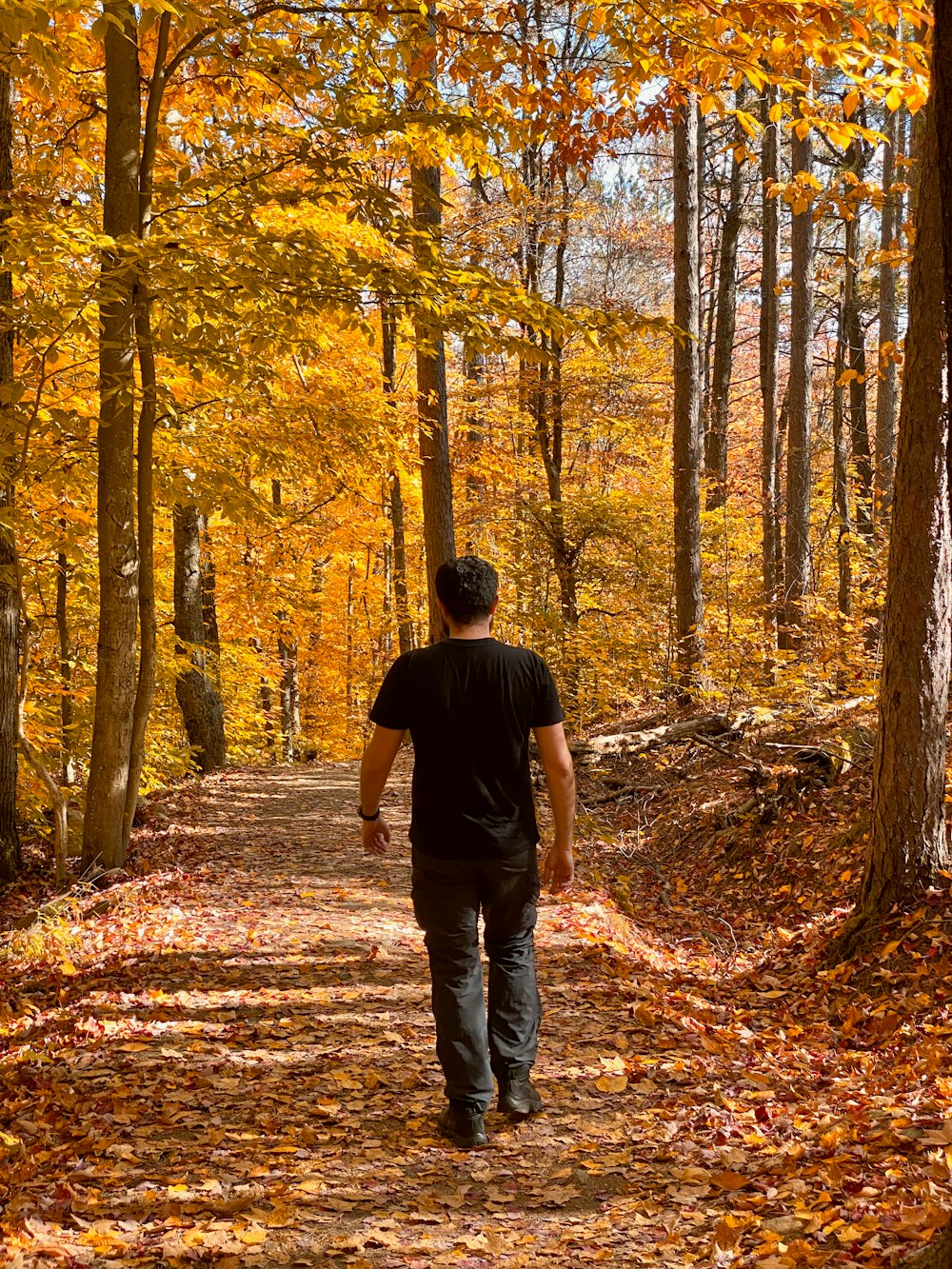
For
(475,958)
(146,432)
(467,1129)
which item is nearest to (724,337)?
(146,432)

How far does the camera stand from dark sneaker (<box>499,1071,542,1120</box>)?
4.00 m

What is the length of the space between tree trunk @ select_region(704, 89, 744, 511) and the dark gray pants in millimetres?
14870

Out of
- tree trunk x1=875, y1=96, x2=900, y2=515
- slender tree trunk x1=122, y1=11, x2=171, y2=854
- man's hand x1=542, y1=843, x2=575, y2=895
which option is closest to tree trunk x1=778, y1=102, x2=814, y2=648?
tree trunk x1=875, y1=96, x2=900, y2=515

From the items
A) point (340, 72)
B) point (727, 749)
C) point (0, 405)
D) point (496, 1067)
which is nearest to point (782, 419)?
point (727, 749)

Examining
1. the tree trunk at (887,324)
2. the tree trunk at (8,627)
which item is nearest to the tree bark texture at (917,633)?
the tree trunk at (8,627)

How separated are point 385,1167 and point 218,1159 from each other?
2.18 feet

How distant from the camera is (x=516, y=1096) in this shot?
401cm

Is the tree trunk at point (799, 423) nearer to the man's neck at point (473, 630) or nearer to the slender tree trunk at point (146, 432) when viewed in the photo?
the slender tree trunk at point (146, 432)

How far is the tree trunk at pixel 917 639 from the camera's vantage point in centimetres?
512

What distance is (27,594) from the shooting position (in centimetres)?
1066

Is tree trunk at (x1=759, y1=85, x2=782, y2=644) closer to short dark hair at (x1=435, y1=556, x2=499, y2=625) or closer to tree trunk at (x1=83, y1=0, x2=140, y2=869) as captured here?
tree trunk at (x1=83, y1=0, x2=140, y2=869)

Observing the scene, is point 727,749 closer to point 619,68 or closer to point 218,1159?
point 619,68

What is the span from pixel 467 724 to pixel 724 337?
666 inches

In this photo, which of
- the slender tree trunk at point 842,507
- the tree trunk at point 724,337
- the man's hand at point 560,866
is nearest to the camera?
the man's hand at point 560,866
